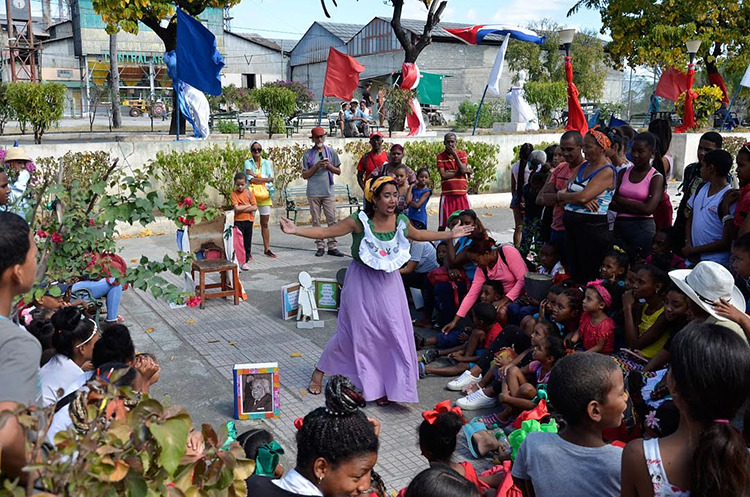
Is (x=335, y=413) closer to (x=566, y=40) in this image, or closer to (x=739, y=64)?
(x=566, y=40)

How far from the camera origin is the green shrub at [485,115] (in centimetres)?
2838

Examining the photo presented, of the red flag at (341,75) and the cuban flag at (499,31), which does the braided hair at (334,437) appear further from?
the cuban flag at (499,31)

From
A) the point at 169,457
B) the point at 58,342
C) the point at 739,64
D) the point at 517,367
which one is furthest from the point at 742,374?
the point at 739,64

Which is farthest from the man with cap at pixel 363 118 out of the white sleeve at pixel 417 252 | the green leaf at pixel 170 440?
the green leaf at pixel 170 440

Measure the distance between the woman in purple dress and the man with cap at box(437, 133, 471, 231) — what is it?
413cm

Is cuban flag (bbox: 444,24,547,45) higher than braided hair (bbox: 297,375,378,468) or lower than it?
higher

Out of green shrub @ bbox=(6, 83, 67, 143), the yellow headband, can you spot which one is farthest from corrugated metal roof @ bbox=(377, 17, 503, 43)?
the yellow headband

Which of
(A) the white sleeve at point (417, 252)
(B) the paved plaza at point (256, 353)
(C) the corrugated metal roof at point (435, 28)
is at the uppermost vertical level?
(C) the corrugated metal roof at point (435, 28)

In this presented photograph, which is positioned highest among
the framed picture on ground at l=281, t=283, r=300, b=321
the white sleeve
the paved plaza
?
the white sleeve

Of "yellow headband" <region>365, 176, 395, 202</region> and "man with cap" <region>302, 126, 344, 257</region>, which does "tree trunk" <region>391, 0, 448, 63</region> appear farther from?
"yellow headband" <region>365, 176, 395, 202</region>

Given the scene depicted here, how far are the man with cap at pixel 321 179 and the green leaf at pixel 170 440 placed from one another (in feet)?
28.6

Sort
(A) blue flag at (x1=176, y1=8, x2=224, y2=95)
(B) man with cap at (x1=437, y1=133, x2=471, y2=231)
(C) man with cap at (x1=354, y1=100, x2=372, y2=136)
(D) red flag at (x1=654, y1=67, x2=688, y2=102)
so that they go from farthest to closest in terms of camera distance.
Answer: (C) man with cap at (x1=354, y1=100, x2=372, y2=136) < (D) red flag at (x1=654, y1=67, x2=688, y2=102) < (A) blue flag at (x1=176, y1=8, x2=224, y2=95) < (B) man with cap at (x1=437, y1=133, x2=471, y2=231)

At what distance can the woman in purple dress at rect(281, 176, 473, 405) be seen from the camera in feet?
18.0

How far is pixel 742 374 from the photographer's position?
89.4 inches
